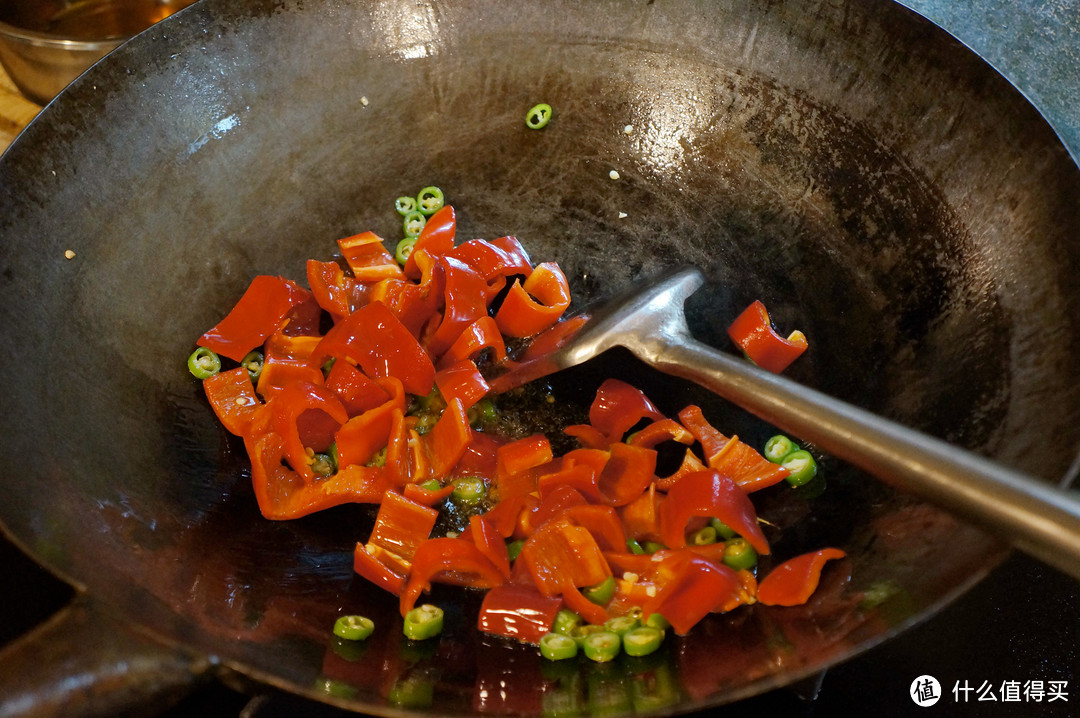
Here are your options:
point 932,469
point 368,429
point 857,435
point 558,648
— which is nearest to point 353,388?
point 368,429

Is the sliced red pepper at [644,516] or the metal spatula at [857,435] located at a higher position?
the metal spatula at [857,435]

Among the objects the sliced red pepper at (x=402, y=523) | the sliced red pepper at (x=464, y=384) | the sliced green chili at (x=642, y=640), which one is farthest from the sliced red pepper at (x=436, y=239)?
the sliced green chili at (x=642, y=640)

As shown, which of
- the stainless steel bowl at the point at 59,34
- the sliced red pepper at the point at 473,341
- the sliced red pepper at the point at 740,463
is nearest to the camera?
the sliced red pepper at the point at 740,463

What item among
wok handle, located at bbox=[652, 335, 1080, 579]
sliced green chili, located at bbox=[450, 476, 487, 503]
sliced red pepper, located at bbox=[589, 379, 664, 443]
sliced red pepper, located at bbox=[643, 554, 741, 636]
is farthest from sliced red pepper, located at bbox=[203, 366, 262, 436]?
wok handle, located at bbox=[652, 335, 1080, 579]

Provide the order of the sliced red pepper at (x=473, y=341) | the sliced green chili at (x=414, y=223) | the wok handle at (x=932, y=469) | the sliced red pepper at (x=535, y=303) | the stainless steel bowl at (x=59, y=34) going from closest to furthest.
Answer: the wok handle at (x=932, y=469) → the sliced red pepper at (x=473, y=341) → the sliced red pepper at (x=535, y=303) → the sliced green chili at (x=414, y=223) → the stainless steel bowl at (x=59, y=34)

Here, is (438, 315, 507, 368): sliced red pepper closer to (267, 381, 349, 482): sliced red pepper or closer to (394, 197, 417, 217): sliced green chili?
(267, 381, 349, 482): sliced red pepper

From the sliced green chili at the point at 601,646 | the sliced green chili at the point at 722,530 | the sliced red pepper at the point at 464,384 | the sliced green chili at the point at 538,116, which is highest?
the sliced green chili at the point at 538,116

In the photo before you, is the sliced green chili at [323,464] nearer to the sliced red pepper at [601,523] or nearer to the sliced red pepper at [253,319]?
the sliced red pepper at [253,319]

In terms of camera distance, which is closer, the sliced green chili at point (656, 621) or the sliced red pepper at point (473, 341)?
the sliced green chili at point (656, 621)
